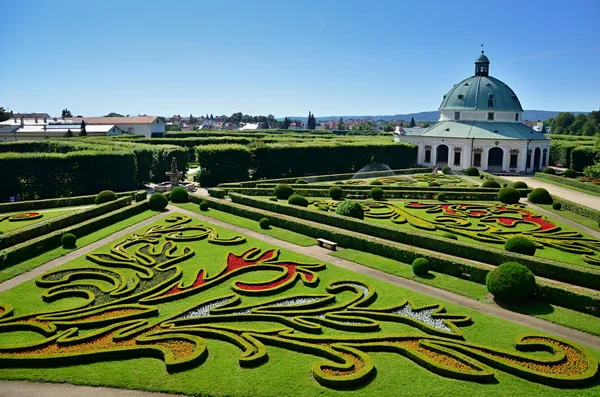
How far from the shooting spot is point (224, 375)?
12906 millimetres

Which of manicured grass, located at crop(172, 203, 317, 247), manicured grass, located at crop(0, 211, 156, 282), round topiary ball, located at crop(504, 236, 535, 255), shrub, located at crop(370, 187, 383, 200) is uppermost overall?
shrub, located at crop(370, 187, 383, 200)

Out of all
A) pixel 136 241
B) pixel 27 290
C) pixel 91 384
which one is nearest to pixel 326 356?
pixel 91 384

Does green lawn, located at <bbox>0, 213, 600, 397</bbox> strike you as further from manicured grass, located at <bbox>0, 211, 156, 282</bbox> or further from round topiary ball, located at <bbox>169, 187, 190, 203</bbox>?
round topiary ball, located at <bbox>169, 187, 190, 203</bbox>

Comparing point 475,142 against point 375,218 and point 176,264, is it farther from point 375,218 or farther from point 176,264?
point 176,264

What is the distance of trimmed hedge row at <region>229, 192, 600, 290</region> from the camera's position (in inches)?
764

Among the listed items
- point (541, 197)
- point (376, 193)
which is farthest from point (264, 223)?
point (541, 197)

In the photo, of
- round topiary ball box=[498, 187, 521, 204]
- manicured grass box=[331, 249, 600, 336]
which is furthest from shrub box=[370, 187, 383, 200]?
manicured grass box=[331, 249, 600, 336]

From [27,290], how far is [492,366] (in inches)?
679

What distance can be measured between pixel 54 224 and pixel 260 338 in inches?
729

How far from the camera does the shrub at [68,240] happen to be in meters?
25.5

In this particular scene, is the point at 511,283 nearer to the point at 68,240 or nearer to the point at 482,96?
the point at 68,240

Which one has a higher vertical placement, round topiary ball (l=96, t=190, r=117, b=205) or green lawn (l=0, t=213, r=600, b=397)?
round topiary ball (l=96, t=190, r=117, b=205)

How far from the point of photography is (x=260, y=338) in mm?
14891

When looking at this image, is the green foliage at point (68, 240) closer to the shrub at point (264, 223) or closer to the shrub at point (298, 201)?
the shrub at point (264, 223)
